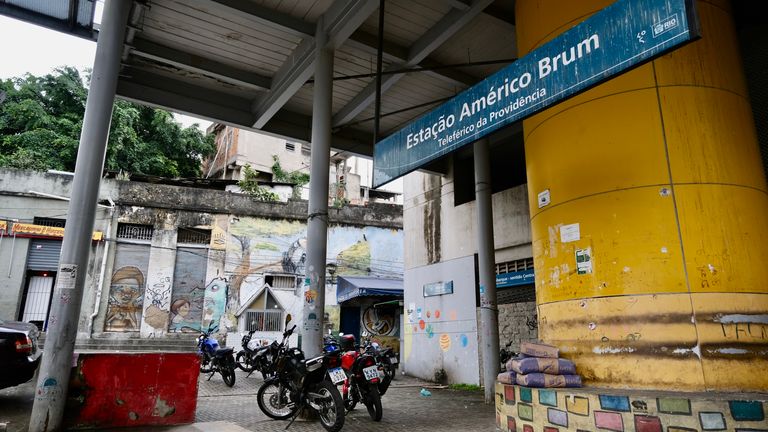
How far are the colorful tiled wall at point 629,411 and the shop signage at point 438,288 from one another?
24.4 feet

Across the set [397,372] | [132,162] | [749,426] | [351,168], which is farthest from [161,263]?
[749,426]

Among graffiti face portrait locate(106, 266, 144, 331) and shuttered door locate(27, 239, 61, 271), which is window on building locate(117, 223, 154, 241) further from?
shuttered door locate(27, 239, 61, 271)

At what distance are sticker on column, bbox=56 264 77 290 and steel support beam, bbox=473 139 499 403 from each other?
681cm

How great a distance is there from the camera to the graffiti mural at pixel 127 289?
18.5m

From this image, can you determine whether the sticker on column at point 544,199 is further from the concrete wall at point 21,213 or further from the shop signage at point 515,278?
the concrete wall at point 21,213

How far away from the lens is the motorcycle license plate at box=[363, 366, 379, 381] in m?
7.06

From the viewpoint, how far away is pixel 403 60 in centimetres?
893

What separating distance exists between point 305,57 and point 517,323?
24.0ft

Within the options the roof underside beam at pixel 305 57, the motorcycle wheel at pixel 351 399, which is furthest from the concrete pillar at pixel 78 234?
the motorcycle wheel at pixel 351 399

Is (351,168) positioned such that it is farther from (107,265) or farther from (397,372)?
(397,372)

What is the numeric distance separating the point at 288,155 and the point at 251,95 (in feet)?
74.4

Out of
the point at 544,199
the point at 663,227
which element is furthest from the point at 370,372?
the point at 663,227

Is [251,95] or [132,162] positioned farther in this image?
[132,162]

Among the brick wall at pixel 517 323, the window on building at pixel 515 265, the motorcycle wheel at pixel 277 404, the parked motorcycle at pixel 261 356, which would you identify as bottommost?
the motorcycle wheel at pixel 277 404
